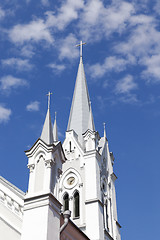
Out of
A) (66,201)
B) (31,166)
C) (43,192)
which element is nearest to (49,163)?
(31,166)

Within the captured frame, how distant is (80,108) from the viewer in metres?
27.5

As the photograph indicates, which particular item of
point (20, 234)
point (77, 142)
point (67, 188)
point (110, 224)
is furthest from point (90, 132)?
point (20, 234)

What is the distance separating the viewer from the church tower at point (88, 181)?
19.4 meters

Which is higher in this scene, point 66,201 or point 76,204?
point 66,201

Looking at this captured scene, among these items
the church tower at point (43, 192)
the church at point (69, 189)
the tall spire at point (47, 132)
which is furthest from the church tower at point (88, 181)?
the church tower at point (43, 192)

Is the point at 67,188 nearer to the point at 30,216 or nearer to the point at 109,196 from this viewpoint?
the point at 109,196

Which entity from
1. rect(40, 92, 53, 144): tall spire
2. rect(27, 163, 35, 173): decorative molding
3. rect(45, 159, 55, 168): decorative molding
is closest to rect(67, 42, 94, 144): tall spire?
rect(40, 92, 53, 144): tall spire

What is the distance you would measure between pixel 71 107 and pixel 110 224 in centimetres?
967

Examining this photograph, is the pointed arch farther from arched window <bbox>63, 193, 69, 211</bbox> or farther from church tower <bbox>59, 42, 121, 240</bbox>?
arched window <bbox>63, 193, 69, 211</bbox>

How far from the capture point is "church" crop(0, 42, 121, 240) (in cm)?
995

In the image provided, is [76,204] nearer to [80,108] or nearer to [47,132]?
[80,108]

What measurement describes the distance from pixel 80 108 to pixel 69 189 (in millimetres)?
7120

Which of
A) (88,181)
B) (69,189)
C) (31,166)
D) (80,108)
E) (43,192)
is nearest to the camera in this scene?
(43,192)

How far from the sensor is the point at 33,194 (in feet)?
33.8
